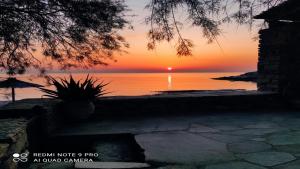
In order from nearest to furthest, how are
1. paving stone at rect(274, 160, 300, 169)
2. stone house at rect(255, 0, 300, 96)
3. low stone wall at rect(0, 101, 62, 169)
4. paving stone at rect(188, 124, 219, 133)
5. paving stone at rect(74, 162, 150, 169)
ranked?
low stone wall at rect(0, 101, 62, 169) < paving stone at rect(274, 160, 300, 169) < paving stone at rect(74, 162, 150, 169) < paving stone at rect(188, 124, 219, 133) < stone house at rect(255, 0, 300, 96)

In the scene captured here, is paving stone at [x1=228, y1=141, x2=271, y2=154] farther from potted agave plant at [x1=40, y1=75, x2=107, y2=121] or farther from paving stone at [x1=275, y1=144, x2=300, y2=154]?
potted agave plant at [x1=40, y1=75, x2=107, y2=121]

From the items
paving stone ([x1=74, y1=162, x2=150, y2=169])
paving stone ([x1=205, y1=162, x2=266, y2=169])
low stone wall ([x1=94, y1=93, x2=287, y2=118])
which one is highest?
low stone wall ([x1=94, y1=93, x2=287, y2=118])

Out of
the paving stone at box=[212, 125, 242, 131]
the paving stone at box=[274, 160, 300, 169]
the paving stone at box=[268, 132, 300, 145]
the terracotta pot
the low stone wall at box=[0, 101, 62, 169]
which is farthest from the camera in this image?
the terracotta pot

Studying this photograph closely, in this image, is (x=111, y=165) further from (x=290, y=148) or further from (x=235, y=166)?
(x=290, y=148)

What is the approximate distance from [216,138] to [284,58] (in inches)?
141

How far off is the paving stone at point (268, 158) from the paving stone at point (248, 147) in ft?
0.49

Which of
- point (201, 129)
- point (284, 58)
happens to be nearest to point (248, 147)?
point (201, 129)

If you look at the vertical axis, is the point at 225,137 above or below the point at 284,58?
below

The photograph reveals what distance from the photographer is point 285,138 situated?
396 centimetres

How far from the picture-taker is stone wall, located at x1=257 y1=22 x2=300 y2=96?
22.1 feet

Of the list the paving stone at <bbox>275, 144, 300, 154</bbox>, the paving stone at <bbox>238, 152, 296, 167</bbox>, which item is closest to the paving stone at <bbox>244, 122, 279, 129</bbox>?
the paving stone at <bbox>275, 144, 300, 154</bbox>

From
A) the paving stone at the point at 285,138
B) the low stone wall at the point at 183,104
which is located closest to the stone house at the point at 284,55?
the low stone wall at the point at 183,104

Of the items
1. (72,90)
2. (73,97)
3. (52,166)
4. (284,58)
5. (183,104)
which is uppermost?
(284,58)

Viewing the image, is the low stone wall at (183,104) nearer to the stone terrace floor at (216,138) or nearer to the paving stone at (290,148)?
the stone terrace floor at (216,138)
